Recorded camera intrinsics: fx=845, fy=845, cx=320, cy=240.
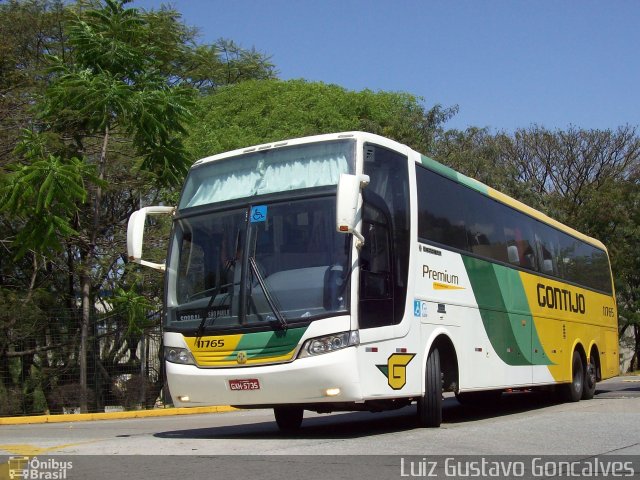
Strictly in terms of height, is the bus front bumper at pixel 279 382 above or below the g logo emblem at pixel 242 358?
below

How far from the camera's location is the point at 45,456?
28.9 feet

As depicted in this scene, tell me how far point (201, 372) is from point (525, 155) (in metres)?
37.8

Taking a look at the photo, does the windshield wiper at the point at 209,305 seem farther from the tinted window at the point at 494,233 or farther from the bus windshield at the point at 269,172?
the tinted window at the point at 494,233

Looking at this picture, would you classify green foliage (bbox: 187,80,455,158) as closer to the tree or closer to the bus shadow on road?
the tree

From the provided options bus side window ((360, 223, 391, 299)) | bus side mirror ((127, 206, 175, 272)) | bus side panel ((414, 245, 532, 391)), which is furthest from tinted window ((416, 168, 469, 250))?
bus side mirror ((127, 206, 175, 272))

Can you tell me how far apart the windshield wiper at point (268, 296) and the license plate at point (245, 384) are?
0.71 metres

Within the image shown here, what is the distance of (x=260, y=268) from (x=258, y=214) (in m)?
0.71

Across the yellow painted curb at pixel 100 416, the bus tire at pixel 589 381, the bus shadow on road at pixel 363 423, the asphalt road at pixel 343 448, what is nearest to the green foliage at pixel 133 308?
the yellow painted curb at pixel 100 416

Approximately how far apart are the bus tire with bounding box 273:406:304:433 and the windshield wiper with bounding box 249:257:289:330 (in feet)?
8.49

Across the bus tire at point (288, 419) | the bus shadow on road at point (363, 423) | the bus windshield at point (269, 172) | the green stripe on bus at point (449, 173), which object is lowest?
the bus shadow on road at point (363, 423)

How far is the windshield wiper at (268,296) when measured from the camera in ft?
30.9

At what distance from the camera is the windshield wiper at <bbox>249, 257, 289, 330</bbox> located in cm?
941

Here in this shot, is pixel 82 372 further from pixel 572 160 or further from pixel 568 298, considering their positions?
pixel 572 160

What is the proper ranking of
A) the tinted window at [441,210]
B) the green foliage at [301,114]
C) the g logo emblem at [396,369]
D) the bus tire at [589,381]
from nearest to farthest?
1. the g logo emblem at [396,369]
2. the tinted window at [441,210]
3. the bus tire at [589,381]
4. the green foliage at [301,114]
